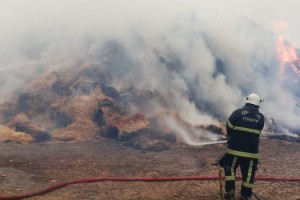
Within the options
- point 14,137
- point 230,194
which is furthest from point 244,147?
point 14,137

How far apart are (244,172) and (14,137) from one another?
26.5 ft

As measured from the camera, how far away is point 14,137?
448 inches

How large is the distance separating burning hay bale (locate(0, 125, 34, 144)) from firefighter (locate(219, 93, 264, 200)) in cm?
747

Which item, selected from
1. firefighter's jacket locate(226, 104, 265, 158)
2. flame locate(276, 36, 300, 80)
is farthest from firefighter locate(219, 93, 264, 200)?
flame locate(276, 36, 300, 80)

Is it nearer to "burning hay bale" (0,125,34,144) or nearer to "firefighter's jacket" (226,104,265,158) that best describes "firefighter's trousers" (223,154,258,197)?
"firefighter's jacket" (226,104,265,158)

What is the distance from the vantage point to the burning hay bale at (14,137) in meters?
11.2

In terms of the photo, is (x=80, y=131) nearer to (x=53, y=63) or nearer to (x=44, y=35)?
(x=53, y=63)

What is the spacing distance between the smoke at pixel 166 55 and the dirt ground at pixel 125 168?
3892mm

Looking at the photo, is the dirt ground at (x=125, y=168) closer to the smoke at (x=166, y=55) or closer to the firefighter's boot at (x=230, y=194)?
the firefighter's boot at (x=230, y=194)

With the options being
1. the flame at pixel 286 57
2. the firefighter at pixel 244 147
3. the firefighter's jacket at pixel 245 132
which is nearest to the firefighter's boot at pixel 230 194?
the firefighter at pixel 244 147

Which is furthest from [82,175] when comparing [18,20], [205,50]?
[18,20]

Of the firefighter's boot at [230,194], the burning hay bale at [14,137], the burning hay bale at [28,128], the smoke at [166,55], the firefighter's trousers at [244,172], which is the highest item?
the smoke at [166,55]

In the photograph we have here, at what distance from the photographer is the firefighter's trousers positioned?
248 inches

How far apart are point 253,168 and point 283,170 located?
294cm
